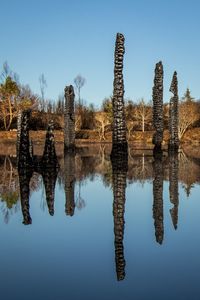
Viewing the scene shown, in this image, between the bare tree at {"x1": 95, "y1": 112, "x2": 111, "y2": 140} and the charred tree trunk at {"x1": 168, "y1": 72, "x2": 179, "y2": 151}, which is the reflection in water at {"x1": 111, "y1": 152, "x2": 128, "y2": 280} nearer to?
the charred tree trunk at {"x1": 168, "y1": 72, "x2": 179, "y2": 151}

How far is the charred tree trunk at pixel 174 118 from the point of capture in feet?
88.1

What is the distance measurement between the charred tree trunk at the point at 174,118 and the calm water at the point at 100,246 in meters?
19.9

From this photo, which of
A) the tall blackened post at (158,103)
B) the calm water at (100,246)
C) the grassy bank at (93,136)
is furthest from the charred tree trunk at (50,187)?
the grassy bank at (93,136)

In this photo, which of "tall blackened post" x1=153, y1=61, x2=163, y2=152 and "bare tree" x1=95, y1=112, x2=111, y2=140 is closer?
"tall blackened post" x1=153, y1=61, x2=163, y2=152

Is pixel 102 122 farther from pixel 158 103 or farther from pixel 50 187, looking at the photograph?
pixel 50 187

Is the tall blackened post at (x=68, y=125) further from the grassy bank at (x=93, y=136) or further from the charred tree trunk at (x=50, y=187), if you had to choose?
the grassy bank at (x=93, y=136)

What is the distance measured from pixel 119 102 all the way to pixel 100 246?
48.0ft

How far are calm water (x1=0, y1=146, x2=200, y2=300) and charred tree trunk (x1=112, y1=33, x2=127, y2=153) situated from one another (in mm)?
10627

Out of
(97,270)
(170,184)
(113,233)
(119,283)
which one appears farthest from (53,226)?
(170,184)

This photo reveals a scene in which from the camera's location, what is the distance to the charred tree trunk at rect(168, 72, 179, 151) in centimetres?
2684

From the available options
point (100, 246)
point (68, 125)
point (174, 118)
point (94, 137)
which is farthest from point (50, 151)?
point (94, 137)

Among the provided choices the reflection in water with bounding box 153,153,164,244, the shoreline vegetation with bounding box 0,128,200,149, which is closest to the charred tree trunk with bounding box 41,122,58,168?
the reflection in water with bounding box 153,153,164,244

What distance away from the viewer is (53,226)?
4652 mm

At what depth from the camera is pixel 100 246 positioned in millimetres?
3748
